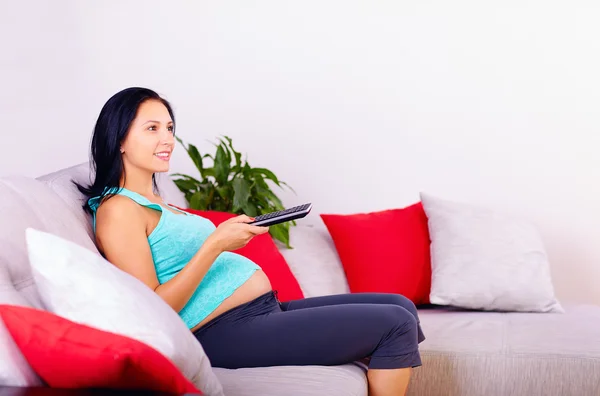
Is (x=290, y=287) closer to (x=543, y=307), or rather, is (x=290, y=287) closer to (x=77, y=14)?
(x=543, y=307)

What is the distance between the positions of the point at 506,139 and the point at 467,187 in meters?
0.29

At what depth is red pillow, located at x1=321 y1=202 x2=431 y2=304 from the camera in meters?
3.11

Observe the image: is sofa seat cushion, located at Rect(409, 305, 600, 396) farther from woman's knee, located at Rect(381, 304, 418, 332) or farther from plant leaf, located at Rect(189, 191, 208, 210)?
plant leaf, located at Rect(189, 191, 208, 210)

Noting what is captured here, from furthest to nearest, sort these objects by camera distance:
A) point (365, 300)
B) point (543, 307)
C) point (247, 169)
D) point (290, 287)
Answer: point (247, 169)
point (543, 307)
point (290, 287)
point (365, 300)

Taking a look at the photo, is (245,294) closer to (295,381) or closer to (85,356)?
(295,381)

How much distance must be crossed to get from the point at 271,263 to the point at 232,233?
0.88m

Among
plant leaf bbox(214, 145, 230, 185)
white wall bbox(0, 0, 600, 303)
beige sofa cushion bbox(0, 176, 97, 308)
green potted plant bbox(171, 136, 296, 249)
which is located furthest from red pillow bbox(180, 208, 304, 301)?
white wall bbox(0, 0, 600, 303)

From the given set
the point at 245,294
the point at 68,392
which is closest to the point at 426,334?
the point at 245,294

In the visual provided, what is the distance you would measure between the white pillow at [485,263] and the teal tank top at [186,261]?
45.9 inches

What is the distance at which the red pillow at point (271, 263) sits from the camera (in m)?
2.71

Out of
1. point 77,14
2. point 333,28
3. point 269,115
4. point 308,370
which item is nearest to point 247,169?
point 269,115

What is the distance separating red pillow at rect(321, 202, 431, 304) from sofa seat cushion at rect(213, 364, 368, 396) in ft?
3.66

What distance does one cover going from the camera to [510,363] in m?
2.43

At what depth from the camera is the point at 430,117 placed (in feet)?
12.1
